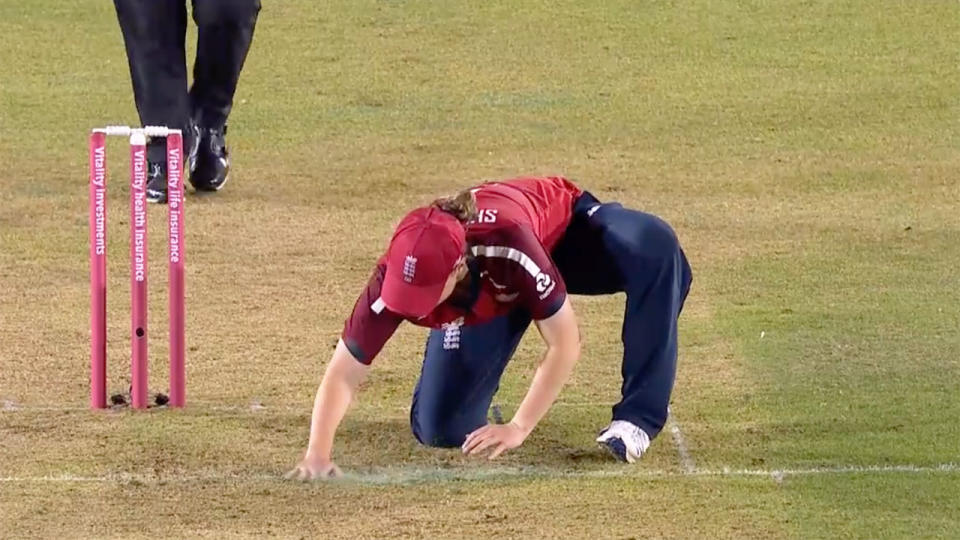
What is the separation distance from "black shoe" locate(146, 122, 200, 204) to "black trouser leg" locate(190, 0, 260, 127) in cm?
11

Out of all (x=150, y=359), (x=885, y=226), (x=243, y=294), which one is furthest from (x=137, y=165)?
(x=885, y=226)

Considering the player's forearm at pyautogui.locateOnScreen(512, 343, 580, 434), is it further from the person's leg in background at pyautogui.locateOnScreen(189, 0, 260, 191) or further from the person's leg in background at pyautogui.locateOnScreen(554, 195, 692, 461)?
the person's leg in background at pyautogui.locateOnScreen(189, 0, 260, 191)

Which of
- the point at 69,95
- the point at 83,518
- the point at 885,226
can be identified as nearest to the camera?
the point at 83,518

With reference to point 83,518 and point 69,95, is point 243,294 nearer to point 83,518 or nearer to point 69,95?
point 83,518

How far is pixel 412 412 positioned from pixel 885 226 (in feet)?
12.9

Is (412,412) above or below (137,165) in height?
below

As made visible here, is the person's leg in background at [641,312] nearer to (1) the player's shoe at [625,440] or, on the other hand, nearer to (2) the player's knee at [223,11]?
(1) the player's shoe at [625,440]

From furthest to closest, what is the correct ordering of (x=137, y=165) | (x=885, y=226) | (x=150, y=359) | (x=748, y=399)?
(x=885, y=226)
(x=150, y=359)
(x=748, y=399)
(x=137, y=165)

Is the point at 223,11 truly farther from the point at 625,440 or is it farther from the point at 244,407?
the point at 625,440

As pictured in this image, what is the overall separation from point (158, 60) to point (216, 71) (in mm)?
383

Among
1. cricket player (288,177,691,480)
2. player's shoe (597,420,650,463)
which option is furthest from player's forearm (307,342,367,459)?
player's shoe (597,420,650,463)

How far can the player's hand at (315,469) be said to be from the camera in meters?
5.69

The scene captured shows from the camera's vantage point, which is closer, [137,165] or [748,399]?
[137,165]

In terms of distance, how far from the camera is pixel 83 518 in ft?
18.5
